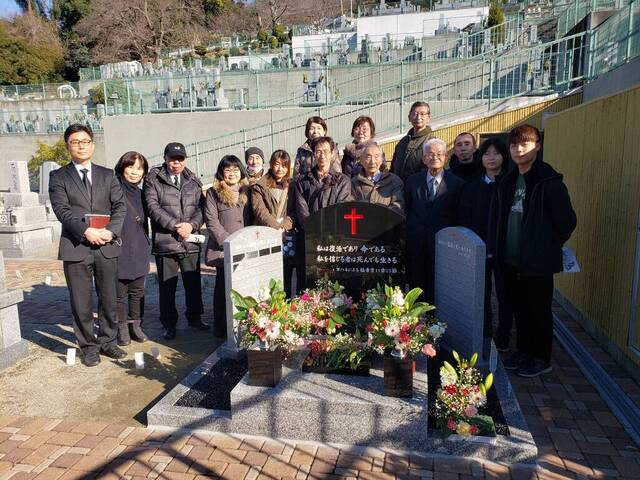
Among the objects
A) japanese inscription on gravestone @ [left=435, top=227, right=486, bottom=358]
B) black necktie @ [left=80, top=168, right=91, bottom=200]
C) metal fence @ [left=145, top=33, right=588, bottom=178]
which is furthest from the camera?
metal fence @ [left=145, top=33, right=588, bottom=178]

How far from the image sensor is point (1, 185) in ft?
86.3

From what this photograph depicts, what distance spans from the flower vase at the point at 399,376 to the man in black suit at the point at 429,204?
1.63 m

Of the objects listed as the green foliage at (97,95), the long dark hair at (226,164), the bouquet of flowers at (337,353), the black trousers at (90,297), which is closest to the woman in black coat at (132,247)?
the black trousers at (90,297)

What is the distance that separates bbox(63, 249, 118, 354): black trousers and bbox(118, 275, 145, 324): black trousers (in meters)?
0.29

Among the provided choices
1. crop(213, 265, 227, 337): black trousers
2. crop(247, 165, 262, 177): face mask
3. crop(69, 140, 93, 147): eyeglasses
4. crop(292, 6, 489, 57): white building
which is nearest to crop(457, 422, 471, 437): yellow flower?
crop(213, 265, 227, 337): black trousers

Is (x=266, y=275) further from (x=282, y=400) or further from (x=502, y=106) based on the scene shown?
(x=502, y=106)

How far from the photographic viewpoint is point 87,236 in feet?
15.3

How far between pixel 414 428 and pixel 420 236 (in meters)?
2.01

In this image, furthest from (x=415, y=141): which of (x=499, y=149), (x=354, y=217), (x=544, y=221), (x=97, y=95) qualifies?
(x=97, y=95)

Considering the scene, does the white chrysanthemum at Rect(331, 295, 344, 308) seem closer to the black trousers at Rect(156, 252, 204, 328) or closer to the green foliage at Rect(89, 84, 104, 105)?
the black trousers at Rect(156, 252, 204, 328)

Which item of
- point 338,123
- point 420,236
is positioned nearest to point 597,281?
point 420,236

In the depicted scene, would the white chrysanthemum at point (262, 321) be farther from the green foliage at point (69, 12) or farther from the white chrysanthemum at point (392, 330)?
the green foliage at point (69, 12)

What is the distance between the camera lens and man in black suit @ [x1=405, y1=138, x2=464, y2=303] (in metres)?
4.71

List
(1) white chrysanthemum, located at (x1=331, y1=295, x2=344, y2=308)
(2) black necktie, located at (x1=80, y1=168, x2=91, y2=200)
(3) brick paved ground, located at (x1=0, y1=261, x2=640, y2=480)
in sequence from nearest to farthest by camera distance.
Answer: (3) brick paved ground, located at (x1=0, y1=261, x2=640, y2=480)
(1) white chrysanthemum, located at (x1=331, y1=295, x2=344, y2=308)
(2) black necktie, located at (x1=80, y1=168, x2=91, y2=200)
